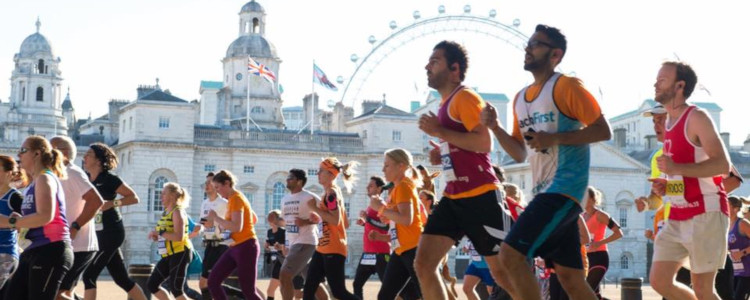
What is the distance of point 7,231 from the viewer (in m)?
9.98

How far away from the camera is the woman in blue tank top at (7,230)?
9.95m

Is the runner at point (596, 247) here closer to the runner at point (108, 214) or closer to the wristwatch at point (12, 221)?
the runner at point (108, 214)

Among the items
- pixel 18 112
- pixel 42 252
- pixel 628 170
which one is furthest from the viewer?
pixel 18 112

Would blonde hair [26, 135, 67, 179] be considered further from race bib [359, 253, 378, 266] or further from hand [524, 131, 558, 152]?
race bib [359, 253, 378, 266]

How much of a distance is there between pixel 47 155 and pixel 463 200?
3051mm

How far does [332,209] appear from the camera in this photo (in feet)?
46.6

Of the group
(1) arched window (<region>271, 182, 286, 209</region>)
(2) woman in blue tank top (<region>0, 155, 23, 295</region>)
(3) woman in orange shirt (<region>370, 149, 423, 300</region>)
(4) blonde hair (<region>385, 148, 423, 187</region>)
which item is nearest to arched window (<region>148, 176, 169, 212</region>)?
(1) arched window (<region>271, 182, 286, 209</region>)

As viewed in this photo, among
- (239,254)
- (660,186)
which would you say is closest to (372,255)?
(239,254)

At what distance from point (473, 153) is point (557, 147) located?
121 centimetres

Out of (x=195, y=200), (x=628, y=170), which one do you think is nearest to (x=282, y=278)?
(x=195, y=200)

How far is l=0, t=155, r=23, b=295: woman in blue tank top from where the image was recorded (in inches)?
392

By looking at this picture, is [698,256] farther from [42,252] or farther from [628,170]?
[628,170]

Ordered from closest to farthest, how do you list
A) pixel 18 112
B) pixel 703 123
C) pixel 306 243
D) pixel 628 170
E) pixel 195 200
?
pixel 703 123, pixel 306 243, pixel 195 200, pixel 628 170, pixel 18 112

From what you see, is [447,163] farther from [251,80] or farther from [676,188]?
[251,80]
